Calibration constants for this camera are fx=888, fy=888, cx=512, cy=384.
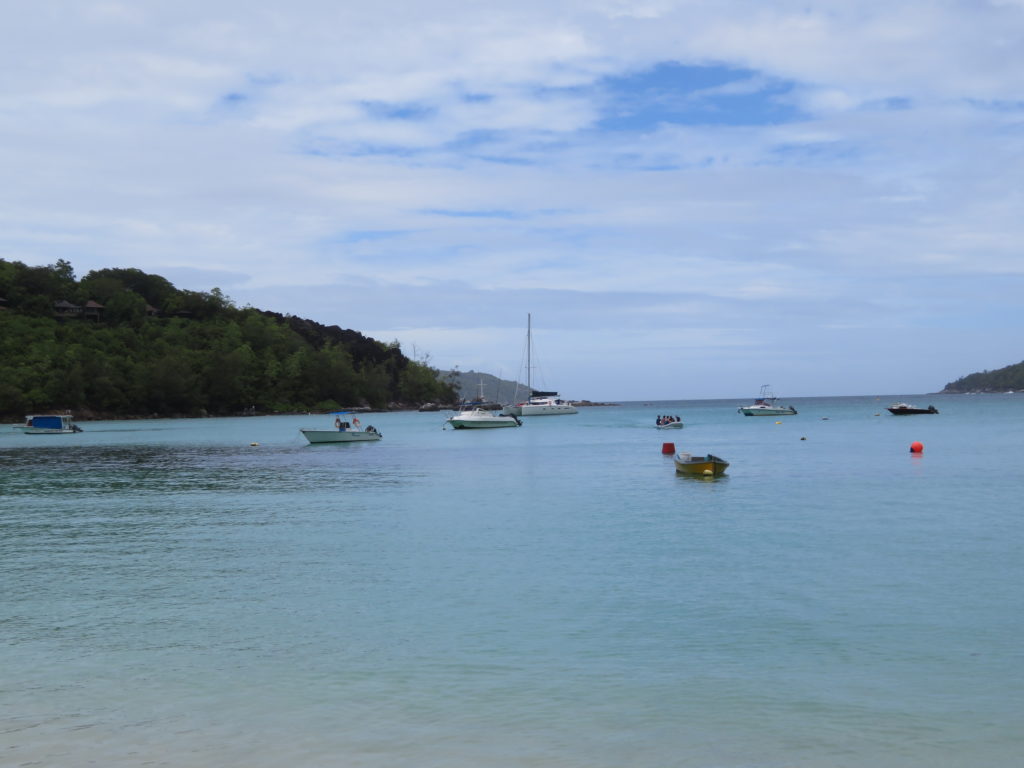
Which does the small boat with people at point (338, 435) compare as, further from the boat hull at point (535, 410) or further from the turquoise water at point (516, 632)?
the boat hull at point (535, 410)

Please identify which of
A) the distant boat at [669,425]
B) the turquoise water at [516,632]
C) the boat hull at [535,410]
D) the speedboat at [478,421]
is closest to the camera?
the turquoise water at [516,632]

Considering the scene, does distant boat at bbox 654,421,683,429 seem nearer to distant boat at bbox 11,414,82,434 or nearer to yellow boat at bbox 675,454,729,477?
yellow boat at bbox 675,454,729,477

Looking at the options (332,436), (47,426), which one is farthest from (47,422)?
(332,436)

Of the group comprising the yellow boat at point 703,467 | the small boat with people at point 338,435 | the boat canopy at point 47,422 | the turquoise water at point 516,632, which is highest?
the boat canopy at point 47,422

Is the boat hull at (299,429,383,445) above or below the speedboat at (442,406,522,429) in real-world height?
below

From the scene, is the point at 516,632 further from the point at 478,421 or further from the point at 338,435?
the point at 478,421

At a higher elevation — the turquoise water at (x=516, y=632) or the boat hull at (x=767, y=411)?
the boat hull at (x=767, y=411)

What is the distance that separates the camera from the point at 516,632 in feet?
54.5

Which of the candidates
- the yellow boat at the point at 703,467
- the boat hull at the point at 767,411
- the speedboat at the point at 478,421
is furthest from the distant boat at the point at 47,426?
the boat hull at the point at 767,411

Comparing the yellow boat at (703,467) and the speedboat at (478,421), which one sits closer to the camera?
the yellow boat at (703,467)

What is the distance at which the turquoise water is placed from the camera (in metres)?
Answer: 11.0

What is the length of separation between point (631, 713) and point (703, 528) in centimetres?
1900

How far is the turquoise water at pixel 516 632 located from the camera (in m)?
11.0

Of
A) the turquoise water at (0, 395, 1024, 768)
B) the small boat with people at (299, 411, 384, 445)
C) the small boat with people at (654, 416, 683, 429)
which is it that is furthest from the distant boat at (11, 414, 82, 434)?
the turquoise water at (0, 395, 1024, 768)
